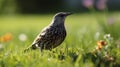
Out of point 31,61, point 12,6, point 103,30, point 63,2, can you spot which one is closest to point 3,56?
point 31,61

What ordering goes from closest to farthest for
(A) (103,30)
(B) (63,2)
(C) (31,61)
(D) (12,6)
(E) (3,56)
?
(C) (31,61)
(E) (3,56)
(A) (103,30)
(D) (12,6)
(B) (63,2)

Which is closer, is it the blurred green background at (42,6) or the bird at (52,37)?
the bird at (52,37)

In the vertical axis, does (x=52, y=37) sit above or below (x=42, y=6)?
above

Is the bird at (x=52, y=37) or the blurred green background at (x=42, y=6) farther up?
the bird at (x=52, y=37)

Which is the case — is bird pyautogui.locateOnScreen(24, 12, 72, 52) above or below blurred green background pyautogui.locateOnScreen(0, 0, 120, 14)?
above

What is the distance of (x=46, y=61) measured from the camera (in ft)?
21.5

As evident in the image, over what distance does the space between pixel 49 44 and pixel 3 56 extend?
49.0 inches

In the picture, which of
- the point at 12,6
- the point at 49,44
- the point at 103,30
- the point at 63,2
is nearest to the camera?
the point at 49,44

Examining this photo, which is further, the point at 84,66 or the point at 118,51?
the point at 118,51

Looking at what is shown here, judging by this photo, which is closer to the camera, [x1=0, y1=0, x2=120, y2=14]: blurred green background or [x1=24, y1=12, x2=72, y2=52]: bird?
[x1=24, y1=12, x2=72, y2=52]: bird

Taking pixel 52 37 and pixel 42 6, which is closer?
pixel 52 37

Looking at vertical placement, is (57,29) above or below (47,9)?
above

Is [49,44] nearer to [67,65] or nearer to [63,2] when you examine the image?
[67,65]

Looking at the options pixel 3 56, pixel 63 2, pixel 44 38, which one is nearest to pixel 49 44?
pixel 44 38
